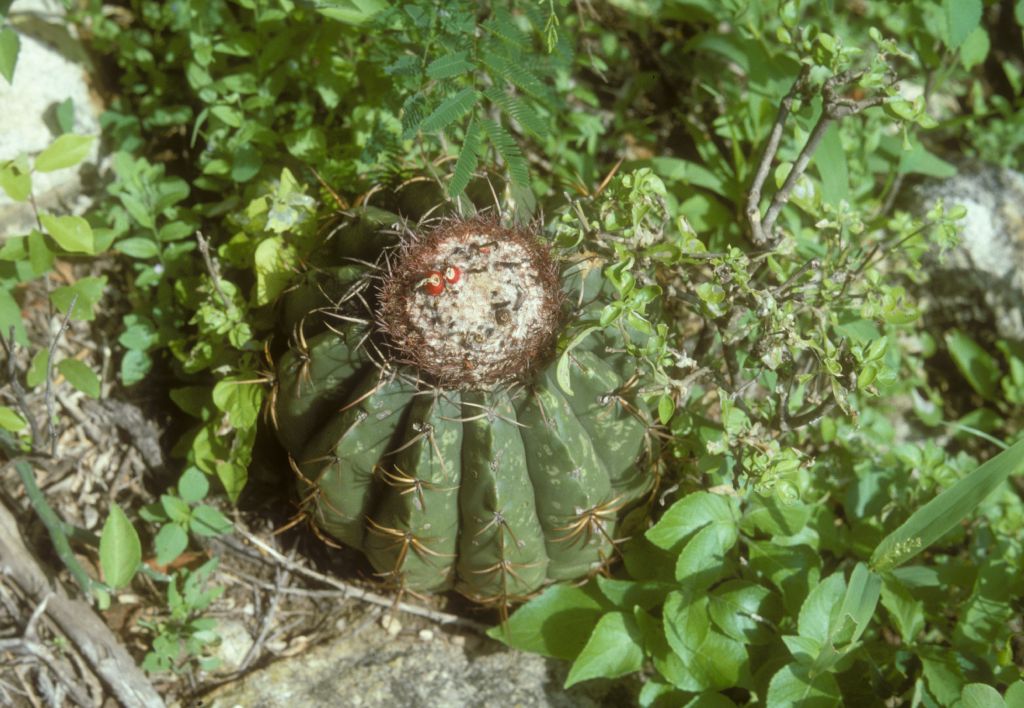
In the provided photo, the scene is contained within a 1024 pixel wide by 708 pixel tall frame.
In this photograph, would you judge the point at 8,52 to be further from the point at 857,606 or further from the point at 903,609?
the point at 903,609

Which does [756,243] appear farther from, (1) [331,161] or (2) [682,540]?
(1) [331,161]

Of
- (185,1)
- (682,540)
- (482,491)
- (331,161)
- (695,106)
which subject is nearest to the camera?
(482,491)

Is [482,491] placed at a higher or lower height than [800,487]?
higher

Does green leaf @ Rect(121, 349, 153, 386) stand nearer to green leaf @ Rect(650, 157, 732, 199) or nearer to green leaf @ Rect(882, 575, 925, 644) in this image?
green leaf @ Rect(650, 157, 732, 199)

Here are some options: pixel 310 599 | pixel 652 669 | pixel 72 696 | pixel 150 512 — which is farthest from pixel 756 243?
pixel 72 696

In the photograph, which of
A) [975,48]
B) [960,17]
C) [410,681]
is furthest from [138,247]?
[975,48]

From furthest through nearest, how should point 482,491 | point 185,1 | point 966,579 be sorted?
point 185,1 < point 966,579 < point 482,491

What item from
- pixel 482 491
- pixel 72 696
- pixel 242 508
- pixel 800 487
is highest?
pixel 482 491

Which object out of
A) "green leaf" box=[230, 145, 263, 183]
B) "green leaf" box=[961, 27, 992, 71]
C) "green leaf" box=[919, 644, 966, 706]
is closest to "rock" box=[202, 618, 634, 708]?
"green leaf" box=[919, 644, 966, 706]
